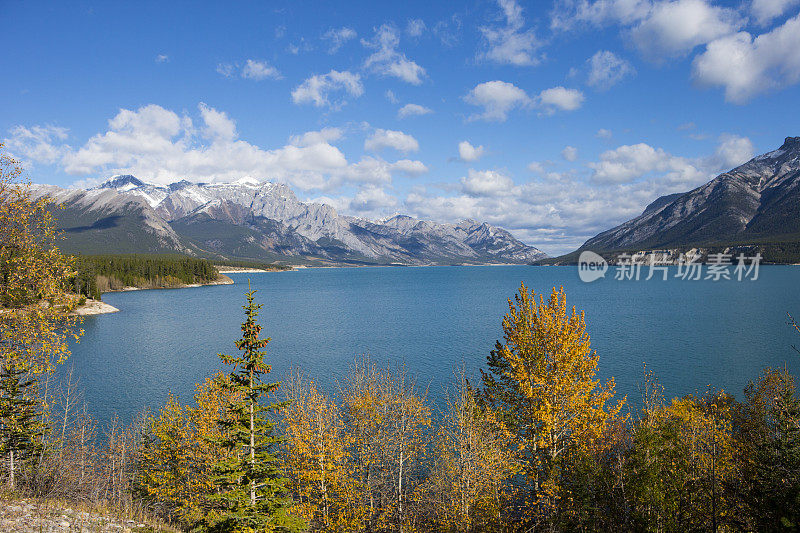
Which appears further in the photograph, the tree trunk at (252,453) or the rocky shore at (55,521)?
the tree trunk at (252,453)

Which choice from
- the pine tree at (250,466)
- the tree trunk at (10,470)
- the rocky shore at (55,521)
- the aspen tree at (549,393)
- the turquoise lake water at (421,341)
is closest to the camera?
the rocky shore at (55,521)

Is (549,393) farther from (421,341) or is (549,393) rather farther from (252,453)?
(421,341)

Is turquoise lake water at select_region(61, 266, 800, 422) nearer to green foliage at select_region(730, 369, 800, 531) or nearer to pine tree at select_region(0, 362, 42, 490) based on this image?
pine tree at select_region(0, 362, 42, 490)

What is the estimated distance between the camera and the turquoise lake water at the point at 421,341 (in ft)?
170

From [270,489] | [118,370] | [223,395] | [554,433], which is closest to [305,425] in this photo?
[270,489]

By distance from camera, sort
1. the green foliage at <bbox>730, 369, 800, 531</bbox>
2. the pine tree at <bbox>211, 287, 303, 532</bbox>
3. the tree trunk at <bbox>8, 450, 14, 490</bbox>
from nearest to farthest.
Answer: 1. the green foliage at <bbox>730, 369, 800, 531</bbox>
2. the pine tree at <bbox>211, 287, 303, 532</bbox>
3. the tree trunk at <bbox>8, 450, 14, 490</bbox>

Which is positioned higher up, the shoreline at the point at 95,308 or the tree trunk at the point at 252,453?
the tree trunk at the point at 252,453

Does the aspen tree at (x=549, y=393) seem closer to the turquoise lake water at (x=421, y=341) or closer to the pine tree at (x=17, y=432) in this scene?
the turquoise lake water at (x=421, y=341)

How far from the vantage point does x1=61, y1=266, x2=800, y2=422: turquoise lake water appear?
51750mm

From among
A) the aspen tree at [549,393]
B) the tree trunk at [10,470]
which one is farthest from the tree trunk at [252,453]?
the aspen tree at [549,393]

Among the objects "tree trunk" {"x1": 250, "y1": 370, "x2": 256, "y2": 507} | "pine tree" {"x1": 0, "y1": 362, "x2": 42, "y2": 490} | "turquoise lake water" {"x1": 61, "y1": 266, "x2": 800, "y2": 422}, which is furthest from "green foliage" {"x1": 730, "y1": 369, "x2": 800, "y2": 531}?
A: "pine tree" {"x1": 0, "y1": 362, "x2": 42, "y2": 490}

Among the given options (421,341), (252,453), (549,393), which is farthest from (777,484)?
(421,341)

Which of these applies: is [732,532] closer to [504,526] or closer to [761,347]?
[504,526]

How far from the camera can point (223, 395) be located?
95.6ft
